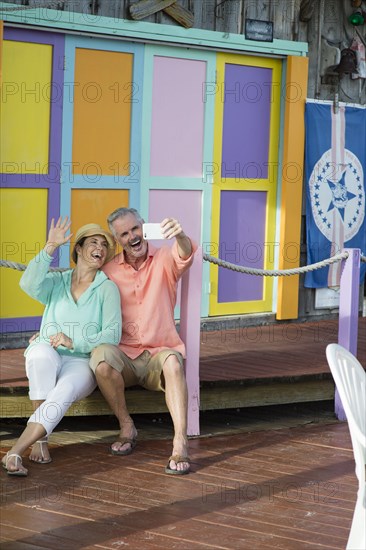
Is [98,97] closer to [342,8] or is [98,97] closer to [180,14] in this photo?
[180,14]

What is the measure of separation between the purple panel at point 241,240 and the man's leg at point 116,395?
2.30 m

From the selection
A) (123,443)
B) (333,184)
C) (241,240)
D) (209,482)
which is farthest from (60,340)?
(333,184)

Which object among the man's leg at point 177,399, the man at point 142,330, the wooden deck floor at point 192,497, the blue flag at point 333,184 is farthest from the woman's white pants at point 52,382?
the blue flag at point 333,184

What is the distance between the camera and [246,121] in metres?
7.61

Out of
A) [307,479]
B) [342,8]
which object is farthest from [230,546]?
[342,8]

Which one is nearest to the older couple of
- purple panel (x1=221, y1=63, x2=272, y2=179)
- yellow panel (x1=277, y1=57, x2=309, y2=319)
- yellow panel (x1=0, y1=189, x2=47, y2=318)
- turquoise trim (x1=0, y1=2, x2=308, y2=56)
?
yellow panel (x1=0, y1=189, x2=47, y2=318)

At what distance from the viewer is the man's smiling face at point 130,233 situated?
18.0 ft

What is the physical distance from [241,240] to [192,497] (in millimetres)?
3153

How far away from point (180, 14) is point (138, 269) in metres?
2.19

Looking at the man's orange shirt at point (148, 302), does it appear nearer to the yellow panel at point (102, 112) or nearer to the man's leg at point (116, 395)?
the man's leg at point (116, 395)

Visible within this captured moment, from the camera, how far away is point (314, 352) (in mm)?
6910

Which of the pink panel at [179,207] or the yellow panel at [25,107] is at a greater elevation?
the yellow panel at [25,107]

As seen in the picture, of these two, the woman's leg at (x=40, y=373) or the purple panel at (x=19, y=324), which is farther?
the purple panel at (x=19, y=324)

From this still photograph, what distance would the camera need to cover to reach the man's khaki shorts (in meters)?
5.36
